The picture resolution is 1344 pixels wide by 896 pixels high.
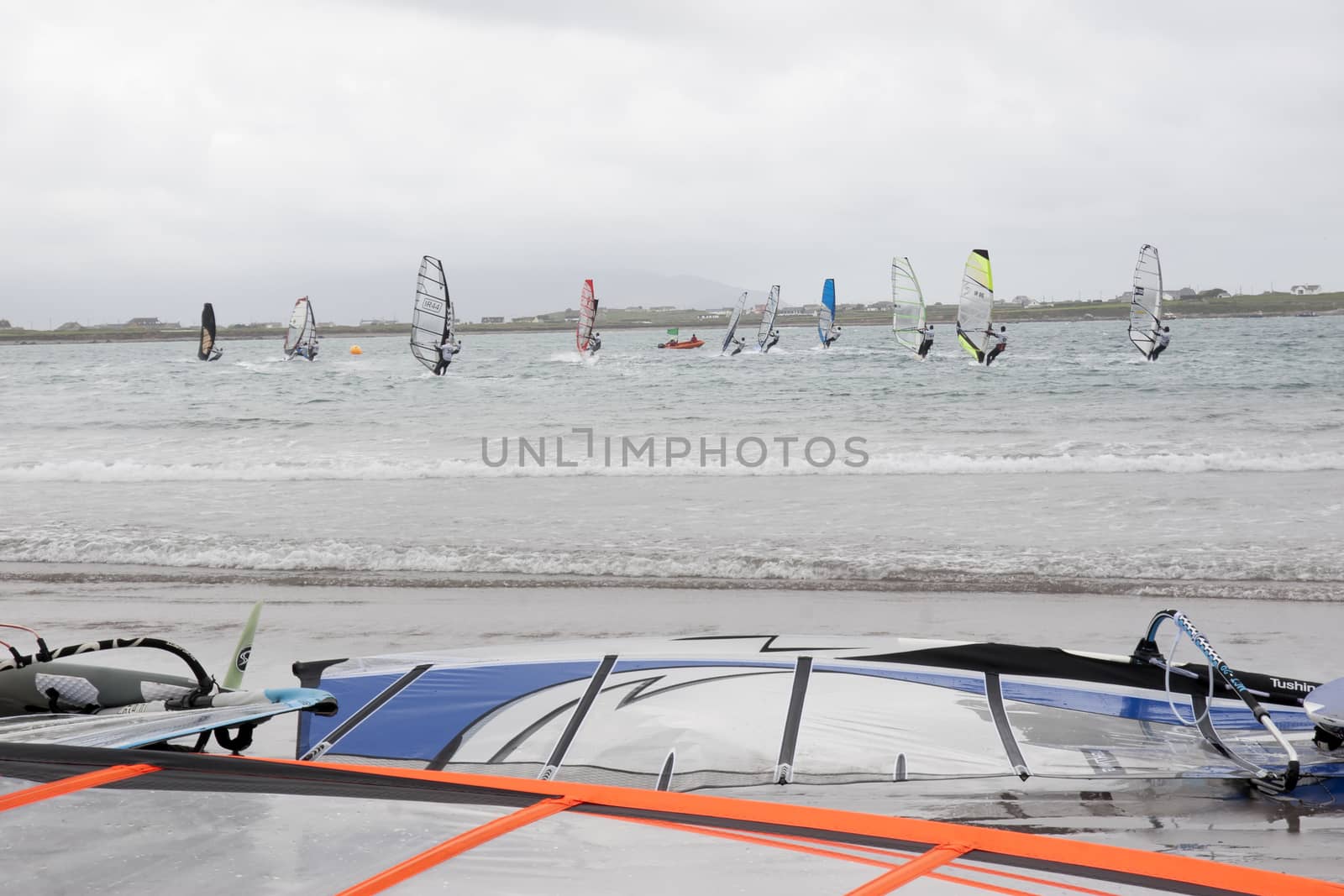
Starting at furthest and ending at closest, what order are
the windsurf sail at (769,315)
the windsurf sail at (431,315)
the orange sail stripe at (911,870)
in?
the windsurf sail at (769,315), the windsurf sail at (431,315), the orange sail stripe at (911,870)

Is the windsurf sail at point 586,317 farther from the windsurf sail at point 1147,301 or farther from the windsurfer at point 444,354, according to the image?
the windsurf sail at point 1147,301

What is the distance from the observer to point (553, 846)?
1.35 meters

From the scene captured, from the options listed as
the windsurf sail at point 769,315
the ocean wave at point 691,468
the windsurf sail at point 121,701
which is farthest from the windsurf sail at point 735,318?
the windsurf sail at point 121,701

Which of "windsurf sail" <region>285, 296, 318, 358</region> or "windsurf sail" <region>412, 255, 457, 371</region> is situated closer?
"windsurf sail" <region>412, 255, 457, 371</region>

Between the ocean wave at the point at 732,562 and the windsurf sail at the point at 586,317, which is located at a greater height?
the windsurf sail at the point at 586,317

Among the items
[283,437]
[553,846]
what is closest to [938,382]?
[283,437]

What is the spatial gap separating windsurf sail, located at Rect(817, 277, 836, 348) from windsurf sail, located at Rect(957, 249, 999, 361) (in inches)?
480

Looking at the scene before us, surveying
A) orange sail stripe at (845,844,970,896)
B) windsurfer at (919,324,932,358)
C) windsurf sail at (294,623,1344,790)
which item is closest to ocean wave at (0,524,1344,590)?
windsurf sail at (294,623,1344,790)

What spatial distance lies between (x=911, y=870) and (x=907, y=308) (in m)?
32.8

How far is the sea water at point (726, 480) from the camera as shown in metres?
6.69

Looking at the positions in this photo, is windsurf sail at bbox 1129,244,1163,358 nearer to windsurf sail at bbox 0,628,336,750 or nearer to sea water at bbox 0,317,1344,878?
sea water at bbox 0,317,1344,878

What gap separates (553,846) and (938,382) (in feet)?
80.1

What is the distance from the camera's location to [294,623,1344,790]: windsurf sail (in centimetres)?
317

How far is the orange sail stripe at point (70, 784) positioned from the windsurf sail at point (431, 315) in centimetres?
2555
